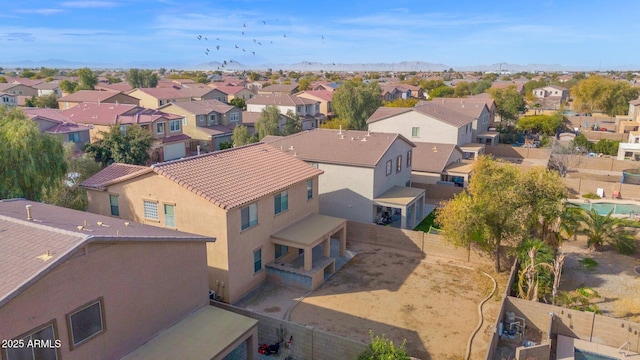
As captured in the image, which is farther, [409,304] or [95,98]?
[95,98]

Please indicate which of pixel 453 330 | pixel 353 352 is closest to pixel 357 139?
pixel 453 330

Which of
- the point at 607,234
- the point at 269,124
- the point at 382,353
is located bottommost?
the point at 607,234

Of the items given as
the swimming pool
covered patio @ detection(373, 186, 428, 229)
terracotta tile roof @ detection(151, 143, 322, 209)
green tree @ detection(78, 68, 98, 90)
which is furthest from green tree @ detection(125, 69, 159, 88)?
the swimming pool

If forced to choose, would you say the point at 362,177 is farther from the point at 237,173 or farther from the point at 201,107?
the point at 201,107

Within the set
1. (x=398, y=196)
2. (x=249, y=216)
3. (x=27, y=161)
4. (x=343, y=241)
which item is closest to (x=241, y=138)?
(x=398, y=196)

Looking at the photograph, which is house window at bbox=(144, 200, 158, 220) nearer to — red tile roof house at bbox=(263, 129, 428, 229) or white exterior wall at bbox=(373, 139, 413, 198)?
red tile roof house at bbox=(263, 129, 428, 229)

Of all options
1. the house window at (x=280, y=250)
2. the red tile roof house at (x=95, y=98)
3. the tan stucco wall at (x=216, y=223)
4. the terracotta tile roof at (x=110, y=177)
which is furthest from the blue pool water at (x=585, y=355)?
the red tile roof house at (x=95, y=98)
